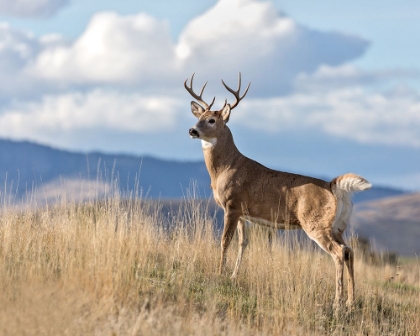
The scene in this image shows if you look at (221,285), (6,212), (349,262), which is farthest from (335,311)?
(6,212)

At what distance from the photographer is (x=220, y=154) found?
12.0m

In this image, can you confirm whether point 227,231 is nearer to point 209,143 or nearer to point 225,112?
point 209,143

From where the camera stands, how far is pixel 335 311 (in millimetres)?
10773

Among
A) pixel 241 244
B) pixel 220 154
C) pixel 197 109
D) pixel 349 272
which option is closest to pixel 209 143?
pixel 220 154

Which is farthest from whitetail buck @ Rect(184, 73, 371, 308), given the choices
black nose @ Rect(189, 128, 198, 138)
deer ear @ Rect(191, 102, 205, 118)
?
deer ear @ Rect(191, 102, 205, 118)

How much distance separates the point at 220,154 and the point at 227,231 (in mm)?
1316

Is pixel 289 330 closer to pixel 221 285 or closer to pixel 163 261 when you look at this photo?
pixel 221 285

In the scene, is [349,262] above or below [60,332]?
above

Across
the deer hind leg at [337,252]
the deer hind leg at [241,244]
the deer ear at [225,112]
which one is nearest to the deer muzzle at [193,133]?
the deer ear at [225,112]

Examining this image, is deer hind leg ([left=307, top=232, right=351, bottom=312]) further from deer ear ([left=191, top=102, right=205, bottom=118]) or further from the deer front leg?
deer ear ([left=191, top=102, right=205, bottom=118])

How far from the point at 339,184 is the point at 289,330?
2940mm

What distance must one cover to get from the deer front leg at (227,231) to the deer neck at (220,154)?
80cm

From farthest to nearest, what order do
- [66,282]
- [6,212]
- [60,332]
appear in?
1. [6,212]
2. [66,282]
3. [60,332]

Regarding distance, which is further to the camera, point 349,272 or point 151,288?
point 349,272
